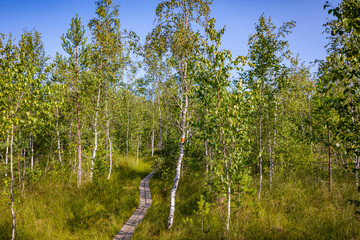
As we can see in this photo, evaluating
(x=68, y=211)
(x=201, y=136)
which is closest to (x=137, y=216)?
(x=68, y=211)

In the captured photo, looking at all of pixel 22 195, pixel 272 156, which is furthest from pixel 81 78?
pixel 272 156

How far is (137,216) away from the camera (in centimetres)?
790

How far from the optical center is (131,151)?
23.9 metres

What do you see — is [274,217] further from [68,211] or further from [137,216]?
[68,211]

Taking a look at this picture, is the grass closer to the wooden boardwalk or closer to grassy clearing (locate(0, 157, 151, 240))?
grassy clearing (locate(0, 157, 151, 240))

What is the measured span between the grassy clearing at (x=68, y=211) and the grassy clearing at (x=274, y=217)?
55.5 inches

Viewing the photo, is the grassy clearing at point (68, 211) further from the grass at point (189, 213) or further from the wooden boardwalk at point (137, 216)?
the wooden boardwalk at point (137, 216)

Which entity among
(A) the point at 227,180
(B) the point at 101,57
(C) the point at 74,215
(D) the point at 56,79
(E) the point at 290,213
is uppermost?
(B) the point at 101,57

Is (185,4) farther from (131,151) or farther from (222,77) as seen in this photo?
(131,151)

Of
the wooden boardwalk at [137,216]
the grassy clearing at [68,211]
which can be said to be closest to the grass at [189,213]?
the grassy clearing at [68,211]

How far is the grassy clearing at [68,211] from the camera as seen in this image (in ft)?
21.3

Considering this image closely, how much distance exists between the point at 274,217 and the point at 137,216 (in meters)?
5.64

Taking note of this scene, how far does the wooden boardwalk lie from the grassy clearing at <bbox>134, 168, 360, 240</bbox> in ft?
1.19

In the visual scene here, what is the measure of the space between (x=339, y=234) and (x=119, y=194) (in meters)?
9.54
